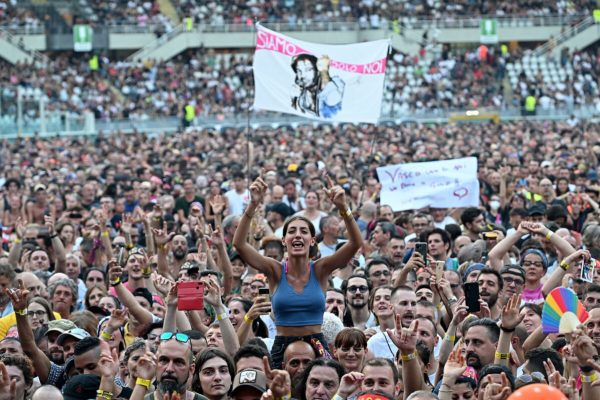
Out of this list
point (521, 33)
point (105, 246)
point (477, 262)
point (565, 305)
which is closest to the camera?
point (565, 305)

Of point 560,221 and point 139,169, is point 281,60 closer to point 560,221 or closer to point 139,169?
point 560,221

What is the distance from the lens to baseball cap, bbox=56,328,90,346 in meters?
7.90

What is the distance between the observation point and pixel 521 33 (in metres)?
48.2

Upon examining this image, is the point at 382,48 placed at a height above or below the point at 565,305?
above

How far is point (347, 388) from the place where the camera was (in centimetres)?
643

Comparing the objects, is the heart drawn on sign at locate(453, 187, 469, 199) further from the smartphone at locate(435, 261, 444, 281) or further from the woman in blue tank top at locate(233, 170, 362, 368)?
the woman in blue tank top at locate(233, 170, 362, 368)

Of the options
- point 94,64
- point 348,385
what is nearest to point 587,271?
point 348,385

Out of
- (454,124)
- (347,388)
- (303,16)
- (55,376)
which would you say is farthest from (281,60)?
(303,16)

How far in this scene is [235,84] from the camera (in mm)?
41969

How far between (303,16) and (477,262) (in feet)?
127

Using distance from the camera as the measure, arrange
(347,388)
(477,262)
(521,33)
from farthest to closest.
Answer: (521,33)
(477,262)
(347,388)

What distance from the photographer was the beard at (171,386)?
21.8 ft

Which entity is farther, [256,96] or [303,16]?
[303,16]

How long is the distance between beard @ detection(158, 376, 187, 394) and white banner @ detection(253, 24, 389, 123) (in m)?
7.10
